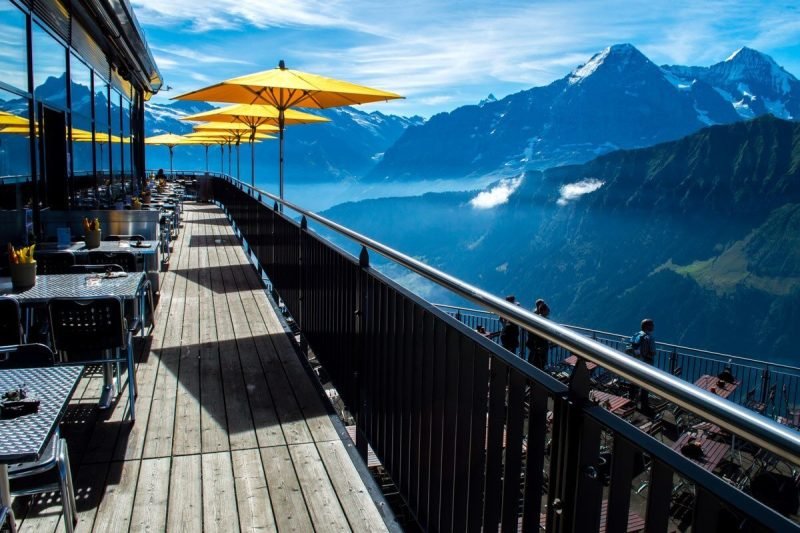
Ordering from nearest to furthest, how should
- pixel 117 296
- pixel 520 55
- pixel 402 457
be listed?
pixel 402 457 < pixel 117 296 < pixel 520 55

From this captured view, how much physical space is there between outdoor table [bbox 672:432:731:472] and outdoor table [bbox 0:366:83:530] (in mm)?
11912

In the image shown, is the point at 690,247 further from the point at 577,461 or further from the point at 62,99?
the point at 577,461

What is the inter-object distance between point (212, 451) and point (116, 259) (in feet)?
9.43

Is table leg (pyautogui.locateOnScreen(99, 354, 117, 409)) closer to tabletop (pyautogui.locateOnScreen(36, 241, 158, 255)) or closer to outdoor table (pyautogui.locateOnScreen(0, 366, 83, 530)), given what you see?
outdoor table (pyautogui.locateOnScreen(0, 366, 83, 530))

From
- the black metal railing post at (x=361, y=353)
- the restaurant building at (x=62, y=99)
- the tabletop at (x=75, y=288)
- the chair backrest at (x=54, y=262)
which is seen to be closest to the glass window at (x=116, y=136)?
the restaurant building at (x=62, y=99)

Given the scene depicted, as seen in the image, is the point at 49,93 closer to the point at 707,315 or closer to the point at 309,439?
the point at 309,439

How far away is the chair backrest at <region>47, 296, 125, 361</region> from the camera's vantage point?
3402 millimetres

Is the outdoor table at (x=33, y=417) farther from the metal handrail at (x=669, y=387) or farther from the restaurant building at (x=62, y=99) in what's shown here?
the restaurant building at (x=62, y=99)

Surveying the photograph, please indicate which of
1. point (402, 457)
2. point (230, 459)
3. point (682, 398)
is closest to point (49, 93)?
point (230, 459)

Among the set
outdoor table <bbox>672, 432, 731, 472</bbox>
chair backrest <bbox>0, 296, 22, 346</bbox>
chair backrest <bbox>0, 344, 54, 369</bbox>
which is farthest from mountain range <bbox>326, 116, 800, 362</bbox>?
chair backrest <bbox>0, 344, 54, 369</bbox>

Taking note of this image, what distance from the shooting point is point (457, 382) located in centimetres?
197

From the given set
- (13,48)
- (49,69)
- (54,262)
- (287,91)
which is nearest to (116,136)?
(287,91)

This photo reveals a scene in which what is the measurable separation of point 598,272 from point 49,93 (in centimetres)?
17062

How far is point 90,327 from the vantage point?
349 cm
